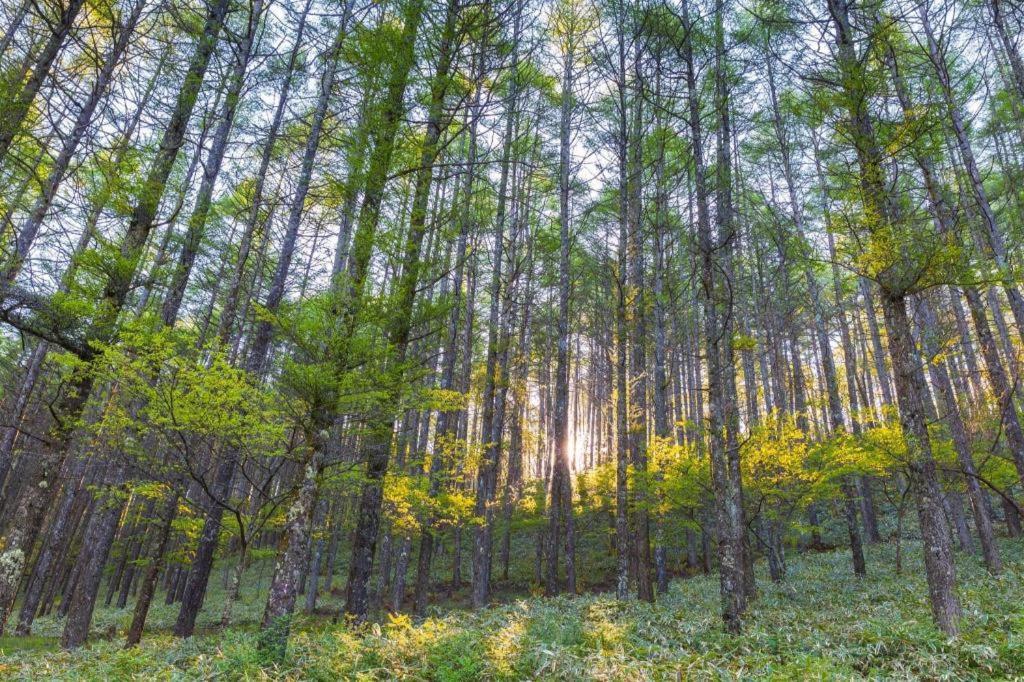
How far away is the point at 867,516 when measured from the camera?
19219mm

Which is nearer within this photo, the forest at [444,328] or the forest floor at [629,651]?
the forest floor at [629,651]

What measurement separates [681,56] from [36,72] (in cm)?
851

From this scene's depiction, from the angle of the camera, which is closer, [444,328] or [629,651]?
[629,651]

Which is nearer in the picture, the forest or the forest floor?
the forest floor

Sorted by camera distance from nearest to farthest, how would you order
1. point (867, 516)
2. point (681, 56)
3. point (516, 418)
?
1. point (681, 56)
2. point (867, 516)
3. point (516, 418)

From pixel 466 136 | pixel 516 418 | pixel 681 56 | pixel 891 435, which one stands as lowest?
pixel 891 435

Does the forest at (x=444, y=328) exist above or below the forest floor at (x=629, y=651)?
above

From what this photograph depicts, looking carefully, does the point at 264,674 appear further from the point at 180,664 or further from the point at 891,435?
the point at 891,435

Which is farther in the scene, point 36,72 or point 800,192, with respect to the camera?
point 800,192

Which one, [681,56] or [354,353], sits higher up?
[681,56]

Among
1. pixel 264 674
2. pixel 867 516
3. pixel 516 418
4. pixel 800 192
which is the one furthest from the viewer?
pixel 516 418

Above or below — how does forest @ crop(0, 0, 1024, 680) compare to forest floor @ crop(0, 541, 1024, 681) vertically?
above

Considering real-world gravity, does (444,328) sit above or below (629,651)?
above

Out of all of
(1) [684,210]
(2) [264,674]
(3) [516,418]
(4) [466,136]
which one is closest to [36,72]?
(2) [264,674]
